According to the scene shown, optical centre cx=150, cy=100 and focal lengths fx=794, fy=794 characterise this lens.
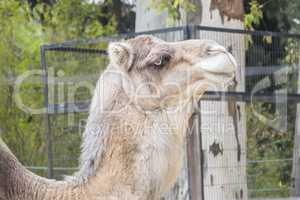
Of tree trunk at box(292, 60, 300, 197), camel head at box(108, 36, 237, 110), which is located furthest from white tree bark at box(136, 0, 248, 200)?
camel head at box(108, 36, 237, 110)

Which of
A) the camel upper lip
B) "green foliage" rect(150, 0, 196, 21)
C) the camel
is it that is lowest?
the camel

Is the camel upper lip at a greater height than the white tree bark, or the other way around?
the camel upper lip

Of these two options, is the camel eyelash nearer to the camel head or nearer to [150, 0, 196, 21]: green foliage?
the camel head

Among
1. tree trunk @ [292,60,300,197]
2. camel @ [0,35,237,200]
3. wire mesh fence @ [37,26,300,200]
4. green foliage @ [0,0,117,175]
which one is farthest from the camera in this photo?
green foliage @ [0,0,117,175]

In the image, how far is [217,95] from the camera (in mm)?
6684

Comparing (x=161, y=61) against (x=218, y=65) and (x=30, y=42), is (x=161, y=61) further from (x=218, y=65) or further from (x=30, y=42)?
(x=30, y=42)

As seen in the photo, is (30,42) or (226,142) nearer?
(226,142)

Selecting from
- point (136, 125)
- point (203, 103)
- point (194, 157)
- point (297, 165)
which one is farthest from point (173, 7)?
point (136, 125)

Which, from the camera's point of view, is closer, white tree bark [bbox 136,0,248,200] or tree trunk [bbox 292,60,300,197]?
white tree bark [bbox 136,0,248,200]

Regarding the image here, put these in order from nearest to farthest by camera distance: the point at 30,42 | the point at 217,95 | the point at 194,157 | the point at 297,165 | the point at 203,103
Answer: the point at 194,157 < the point at 217,95 < the point at 203,103 < the point at 297,165 < the point at 30,42

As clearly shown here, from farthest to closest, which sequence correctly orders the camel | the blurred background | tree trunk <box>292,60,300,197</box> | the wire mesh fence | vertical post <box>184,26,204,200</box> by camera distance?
1. tree trunk <box>292,60,300,197</box>
2. the blurred background
3. the wire mesh fence
4. vertical post <box>184,26,204,200</box>
5. the camel

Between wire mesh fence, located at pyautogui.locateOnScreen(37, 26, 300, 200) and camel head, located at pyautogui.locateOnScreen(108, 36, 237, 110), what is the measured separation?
63.7 inches

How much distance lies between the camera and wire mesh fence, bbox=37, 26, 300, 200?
6930 millimetres

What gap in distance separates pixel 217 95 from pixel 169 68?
1912 millimetres
